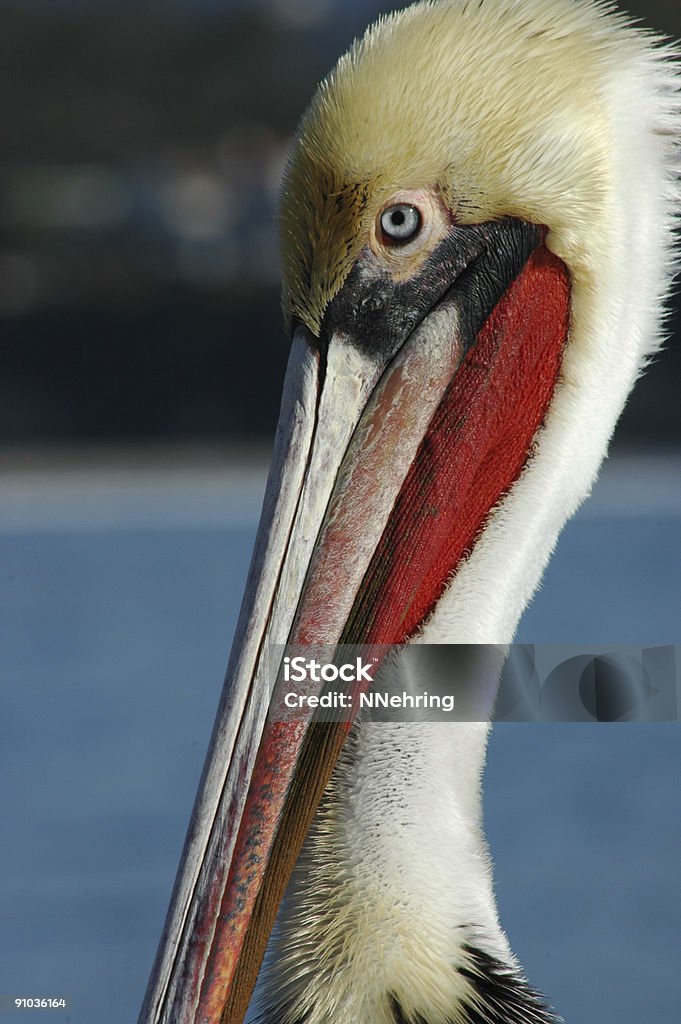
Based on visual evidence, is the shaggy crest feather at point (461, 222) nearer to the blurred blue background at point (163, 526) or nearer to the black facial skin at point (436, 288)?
the black facial skin at point (436, 288)

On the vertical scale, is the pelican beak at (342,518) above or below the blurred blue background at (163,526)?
below

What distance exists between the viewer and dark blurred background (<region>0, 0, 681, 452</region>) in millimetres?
12742

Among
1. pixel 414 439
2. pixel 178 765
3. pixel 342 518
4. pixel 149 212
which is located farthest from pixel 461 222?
pixel 149 212

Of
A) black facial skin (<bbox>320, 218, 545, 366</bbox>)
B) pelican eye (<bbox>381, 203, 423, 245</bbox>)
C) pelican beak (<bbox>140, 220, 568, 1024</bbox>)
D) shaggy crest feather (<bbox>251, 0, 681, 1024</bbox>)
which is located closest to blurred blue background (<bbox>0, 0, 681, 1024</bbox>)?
shaggy crest feather (<bbox>251, 0, 681, 1024</bbox>)

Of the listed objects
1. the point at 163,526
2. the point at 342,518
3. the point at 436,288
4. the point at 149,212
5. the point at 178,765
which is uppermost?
the point at 149,212

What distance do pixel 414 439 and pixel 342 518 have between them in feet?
0.45

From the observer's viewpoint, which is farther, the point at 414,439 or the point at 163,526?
the point at 163,526

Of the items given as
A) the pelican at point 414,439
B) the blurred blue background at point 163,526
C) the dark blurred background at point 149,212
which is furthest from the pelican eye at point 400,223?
the dark blurred background at point 149,212

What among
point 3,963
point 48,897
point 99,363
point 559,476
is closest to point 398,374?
point 559,476

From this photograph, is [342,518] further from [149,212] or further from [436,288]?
[149,212]

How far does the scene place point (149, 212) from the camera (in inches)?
529

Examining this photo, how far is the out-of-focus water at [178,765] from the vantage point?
4.21 metres

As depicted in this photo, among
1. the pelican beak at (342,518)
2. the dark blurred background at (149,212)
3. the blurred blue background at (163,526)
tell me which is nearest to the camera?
the pelican beak at (342,518)

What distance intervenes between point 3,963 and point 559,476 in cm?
301
